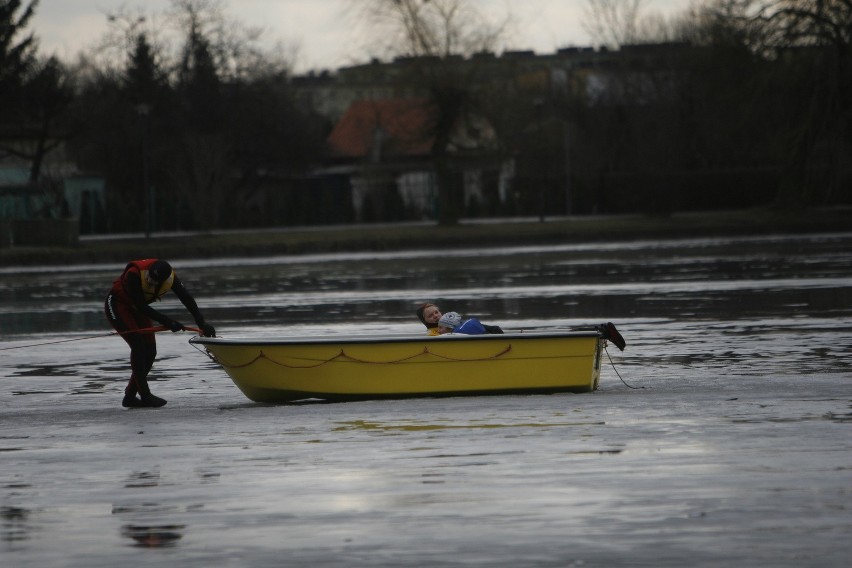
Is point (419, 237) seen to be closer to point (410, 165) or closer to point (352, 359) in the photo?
point (410, 165)

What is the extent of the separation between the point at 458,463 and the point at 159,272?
411 cm

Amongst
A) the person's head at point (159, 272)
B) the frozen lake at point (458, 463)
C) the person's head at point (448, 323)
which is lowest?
the frozen lake at point (458, 463)

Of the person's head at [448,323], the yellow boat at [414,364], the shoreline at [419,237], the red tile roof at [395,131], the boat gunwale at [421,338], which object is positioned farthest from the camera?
the red tile roof at [395,131]

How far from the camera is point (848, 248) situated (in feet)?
122

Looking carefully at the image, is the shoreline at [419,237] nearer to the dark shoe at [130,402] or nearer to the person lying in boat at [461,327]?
the dark shoe at [130,402]

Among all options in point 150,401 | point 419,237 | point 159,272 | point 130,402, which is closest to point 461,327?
point 159,272

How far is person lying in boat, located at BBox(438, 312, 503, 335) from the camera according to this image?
12734mm

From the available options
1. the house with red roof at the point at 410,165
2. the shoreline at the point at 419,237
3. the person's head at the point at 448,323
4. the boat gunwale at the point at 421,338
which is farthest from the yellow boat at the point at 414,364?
Answer: the house with red roof at the point at 410,165

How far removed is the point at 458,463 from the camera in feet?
31.7

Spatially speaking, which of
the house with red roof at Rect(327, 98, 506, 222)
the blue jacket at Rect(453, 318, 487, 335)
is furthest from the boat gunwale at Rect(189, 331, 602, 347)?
the house with red roof at Rect(327, 98, 506, 222)

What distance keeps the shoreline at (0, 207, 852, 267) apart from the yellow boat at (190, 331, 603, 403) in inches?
1231

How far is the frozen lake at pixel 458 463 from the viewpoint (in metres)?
7.48

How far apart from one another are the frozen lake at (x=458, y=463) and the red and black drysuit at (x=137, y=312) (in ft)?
1.23

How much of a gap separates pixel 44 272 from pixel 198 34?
35339 millimetres
